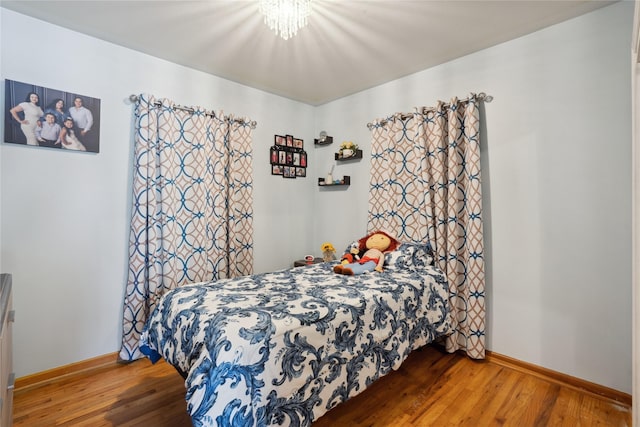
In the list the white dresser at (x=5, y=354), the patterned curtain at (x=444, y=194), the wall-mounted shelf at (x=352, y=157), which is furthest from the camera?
the wall-mounted shelf at (x=352, y=157)

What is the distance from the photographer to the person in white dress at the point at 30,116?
2111 millimetres

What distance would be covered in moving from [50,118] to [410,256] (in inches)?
118

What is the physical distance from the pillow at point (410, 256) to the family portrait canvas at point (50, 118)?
2587 mm

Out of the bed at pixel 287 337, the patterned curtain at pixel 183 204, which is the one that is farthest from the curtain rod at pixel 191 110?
the bed at pixel 287 337

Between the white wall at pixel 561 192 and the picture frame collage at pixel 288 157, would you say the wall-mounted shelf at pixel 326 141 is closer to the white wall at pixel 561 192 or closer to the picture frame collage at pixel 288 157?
the picture frame collage at pixel 288 157

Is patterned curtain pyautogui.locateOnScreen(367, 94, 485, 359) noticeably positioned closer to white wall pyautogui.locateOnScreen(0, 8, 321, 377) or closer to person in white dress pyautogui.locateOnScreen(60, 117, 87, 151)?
white wall pyautogui.locateOnScreen(0, 8, 321, 377)

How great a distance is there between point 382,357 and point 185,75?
2951 millimetres

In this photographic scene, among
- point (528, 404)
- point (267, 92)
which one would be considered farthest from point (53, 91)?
point (528, 404)

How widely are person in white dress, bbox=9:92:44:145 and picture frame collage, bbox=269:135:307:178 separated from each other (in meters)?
2.02

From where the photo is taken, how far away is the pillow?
8.62 feet

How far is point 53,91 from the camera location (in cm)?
222

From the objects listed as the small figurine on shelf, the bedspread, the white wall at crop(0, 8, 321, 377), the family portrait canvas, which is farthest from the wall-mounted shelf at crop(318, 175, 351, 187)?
the family portrait canvas

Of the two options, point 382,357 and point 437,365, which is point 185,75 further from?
point 437,365

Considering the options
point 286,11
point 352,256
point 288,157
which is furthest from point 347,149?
point 286,11
